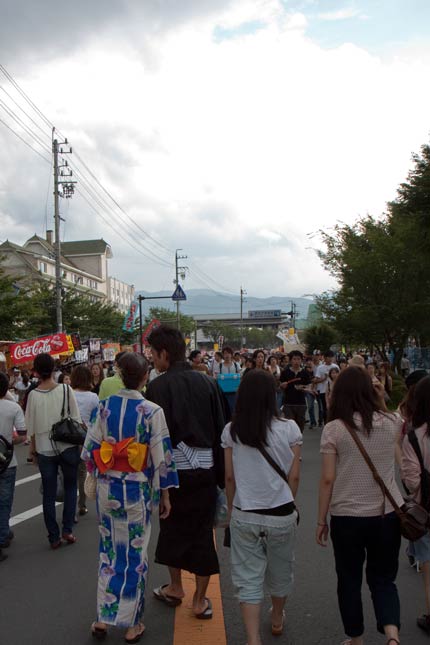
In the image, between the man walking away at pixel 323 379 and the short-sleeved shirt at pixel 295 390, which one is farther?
the man walking away at pixel 323 379

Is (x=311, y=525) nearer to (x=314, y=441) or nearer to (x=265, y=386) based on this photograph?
(x=265, y=386)

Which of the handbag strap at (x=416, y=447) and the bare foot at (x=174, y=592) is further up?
the handbag strap at (x=416, y=447)

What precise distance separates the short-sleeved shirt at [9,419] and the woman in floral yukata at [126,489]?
228cm

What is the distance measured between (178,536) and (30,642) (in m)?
1.10

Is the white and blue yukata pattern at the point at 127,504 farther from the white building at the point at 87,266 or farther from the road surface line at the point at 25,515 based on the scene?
the white building at the point at 87,266

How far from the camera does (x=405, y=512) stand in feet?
11.9

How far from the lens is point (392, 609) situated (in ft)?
11.6

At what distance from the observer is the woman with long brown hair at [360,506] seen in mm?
3547

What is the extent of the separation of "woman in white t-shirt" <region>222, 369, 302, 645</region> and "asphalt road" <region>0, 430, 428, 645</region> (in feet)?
1.78

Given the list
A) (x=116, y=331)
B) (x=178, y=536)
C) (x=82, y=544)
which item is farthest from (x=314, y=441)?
(x=116, y=331)

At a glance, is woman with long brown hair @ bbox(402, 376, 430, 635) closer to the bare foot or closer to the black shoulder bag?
the bare foot

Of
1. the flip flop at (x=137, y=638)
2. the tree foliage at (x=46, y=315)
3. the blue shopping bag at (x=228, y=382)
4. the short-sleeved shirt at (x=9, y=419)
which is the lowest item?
the flip flop at (x=137, y=638)

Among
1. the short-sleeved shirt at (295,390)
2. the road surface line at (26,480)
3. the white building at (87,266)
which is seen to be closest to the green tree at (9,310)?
the road surface line at (26,480)

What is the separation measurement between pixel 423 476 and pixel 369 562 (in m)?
0.75
